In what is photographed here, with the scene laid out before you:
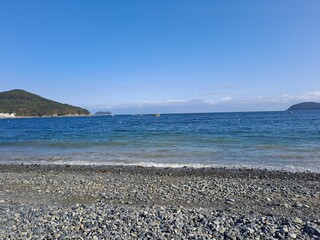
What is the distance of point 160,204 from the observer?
343 inches

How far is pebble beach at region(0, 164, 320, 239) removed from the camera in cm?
620

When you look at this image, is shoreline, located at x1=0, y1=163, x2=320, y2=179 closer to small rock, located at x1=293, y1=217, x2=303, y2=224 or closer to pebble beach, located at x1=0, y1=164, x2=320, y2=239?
pebble beach, located at x1=0, y1=164, x2=320, y2=239

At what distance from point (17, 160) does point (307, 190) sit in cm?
1879

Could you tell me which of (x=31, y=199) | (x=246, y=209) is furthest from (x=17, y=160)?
(x=246, y=209)

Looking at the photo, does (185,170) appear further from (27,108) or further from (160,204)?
(27,108)

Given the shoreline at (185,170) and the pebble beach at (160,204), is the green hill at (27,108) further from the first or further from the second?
the pebble beach at (160,204)

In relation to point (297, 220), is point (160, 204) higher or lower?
lower

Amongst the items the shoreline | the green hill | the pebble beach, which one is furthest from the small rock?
the green hill

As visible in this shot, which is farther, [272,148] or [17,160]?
[272,148]

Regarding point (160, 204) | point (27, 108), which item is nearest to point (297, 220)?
point (160, 204)

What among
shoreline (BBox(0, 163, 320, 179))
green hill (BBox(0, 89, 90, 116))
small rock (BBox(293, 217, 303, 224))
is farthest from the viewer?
green hill (BBox(0, 89, 90, 116))

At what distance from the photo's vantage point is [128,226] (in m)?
6.47

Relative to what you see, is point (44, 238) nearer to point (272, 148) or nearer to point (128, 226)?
point (128, 226)

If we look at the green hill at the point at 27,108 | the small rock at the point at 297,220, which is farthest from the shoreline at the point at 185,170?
the green hill at the point at 27,108
